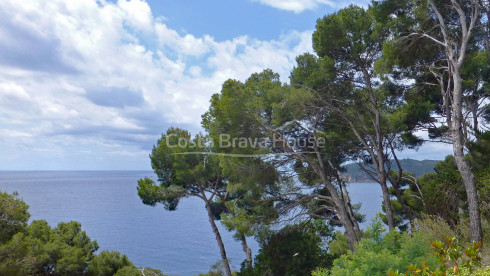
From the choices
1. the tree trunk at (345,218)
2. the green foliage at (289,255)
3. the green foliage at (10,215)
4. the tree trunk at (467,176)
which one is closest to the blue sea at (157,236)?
the green foliage at (10,215)

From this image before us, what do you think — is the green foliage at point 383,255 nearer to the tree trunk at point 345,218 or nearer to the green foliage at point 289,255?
the tree trunk at point 345,218

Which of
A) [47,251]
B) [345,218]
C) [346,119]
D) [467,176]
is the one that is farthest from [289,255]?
[47,251]

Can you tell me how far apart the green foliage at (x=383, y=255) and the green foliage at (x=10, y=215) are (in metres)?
10.3

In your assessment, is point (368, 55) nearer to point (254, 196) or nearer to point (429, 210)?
point (429, 210)

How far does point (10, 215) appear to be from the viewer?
11.1m

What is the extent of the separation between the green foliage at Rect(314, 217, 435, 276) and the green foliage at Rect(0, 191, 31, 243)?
10.3 meters

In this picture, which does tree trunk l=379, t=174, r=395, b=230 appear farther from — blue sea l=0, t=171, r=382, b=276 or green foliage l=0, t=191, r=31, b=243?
blue sea l=0, t=171, r=382, b=276

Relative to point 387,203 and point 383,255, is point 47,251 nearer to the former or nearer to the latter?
point 387,203

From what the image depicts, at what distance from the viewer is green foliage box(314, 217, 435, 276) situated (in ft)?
15.5

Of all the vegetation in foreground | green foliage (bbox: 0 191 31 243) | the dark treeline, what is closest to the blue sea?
the vegetation in foreground

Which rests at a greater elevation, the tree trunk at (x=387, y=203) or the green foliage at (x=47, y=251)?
the tree trunk at (x=387, y=203)

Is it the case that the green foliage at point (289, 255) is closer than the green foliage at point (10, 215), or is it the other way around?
the green foliage at point (10, 215)

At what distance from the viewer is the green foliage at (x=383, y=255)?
474 centimetres

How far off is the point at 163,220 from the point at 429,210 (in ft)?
168
